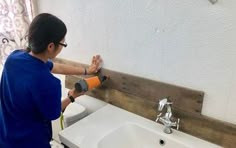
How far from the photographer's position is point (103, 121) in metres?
1.20

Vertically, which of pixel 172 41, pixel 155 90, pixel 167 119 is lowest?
pixel 167 119

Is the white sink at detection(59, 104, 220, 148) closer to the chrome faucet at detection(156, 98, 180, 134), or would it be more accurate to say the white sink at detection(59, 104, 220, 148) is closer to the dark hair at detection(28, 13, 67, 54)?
the chrome faucet at detection(156, 98, 180, 134)

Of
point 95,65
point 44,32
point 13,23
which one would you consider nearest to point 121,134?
point 95,65

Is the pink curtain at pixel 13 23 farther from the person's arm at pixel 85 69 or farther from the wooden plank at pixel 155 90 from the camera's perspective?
the wooden plank at pixel 155 90

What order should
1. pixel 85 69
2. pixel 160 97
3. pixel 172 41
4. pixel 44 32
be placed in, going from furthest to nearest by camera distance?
pixel 85 69, pixel 160 97, pixel 172 41, pixel 44 32

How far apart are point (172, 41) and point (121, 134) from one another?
55cm

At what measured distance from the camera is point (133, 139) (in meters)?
1.17

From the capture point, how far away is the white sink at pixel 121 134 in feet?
3.39

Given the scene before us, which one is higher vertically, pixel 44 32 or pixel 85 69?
pixel 44 32

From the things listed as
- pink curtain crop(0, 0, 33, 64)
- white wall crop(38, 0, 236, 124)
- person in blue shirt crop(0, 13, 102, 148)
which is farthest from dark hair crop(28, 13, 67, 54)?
pink curtain crop(0, 0, 33, 64)

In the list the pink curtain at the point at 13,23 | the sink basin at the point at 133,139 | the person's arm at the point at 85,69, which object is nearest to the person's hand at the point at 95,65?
the person's arm at the point at 85,69

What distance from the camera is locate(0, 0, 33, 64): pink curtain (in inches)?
63.1

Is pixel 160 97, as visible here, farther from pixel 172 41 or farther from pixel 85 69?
pixel 85 69

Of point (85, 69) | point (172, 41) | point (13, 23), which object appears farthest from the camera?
point (13, 23)
